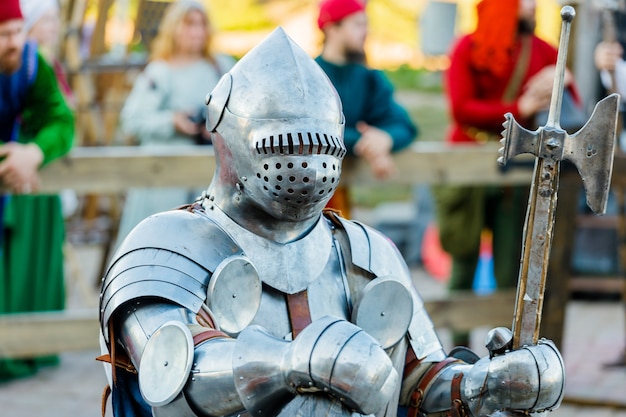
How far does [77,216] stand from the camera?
→ 11227 mm

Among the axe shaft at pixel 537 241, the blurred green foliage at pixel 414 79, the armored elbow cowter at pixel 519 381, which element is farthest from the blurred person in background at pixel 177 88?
the blurred green foliage at pixel 414 79

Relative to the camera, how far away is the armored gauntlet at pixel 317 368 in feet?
8.91

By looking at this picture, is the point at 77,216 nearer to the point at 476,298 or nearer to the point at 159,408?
the point at 476,298

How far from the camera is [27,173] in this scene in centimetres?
542

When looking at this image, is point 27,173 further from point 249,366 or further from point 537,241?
point 537,241

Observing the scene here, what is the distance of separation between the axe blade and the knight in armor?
417 millimetres

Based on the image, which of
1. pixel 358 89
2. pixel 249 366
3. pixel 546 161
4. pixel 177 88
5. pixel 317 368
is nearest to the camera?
pixel 317 368

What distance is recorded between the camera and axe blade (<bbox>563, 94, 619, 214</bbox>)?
9.82 ft

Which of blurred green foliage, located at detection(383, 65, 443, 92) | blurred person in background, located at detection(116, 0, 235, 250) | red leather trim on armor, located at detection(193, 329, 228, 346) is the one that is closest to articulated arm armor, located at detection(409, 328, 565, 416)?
red leather trim on armor, located at detection(193, 329, 228, 346)

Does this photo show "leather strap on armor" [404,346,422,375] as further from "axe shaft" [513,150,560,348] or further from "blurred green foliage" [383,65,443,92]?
"blurred green foliage" [383,65,443,92]

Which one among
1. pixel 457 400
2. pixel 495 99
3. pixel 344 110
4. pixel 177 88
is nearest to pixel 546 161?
pixel 457 400

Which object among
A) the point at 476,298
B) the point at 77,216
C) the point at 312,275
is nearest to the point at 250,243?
the point at 312,275

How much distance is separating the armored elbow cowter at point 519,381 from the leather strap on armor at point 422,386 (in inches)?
8.2

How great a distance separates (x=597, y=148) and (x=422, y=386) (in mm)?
846
